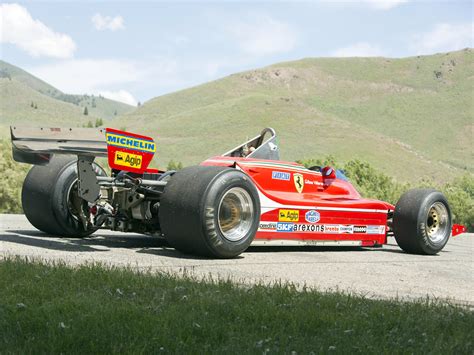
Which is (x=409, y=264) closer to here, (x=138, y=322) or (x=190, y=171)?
(x=190, y=171)

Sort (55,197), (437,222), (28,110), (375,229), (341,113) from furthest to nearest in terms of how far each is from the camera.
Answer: (341,113) → (28,110) → (437,222) → (375,229) → (55,197)

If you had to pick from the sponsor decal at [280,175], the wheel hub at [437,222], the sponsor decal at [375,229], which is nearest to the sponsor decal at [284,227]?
the sponsor decal at [280,175]

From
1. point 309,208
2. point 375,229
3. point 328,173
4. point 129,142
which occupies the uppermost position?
point 129,142

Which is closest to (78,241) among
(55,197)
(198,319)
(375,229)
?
(55,197)

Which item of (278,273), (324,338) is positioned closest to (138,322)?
(324,338)

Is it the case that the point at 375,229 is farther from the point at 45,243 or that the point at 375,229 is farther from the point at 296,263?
the point at 45,243

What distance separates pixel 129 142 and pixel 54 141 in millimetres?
1321

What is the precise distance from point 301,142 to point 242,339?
97121 mm

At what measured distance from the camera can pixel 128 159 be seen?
8.94 m

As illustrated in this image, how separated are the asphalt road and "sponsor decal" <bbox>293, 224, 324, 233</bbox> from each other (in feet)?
1.05

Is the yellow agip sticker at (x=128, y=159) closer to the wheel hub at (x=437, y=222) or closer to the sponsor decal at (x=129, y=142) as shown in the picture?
the sponsor decal at (x=129, y=142)

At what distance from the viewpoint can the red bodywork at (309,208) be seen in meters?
9.98

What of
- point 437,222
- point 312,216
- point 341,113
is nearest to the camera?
point 312,216

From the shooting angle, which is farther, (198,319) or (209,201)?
(209,201)
